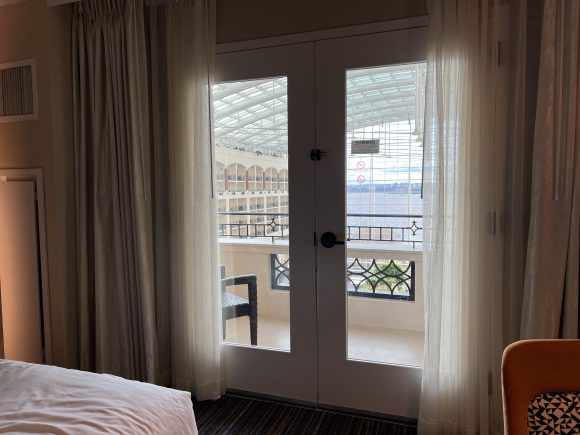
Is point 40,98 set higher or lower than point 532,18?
lower

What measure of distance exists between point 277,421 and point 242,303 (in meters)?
0.74

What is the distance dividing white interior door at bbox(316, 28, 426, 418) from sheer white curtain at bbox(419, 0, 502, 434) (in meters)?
0.18

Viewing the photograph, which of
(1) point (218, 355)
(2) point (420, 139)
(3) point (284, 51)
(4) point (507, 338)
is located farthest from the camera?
(1) point (218, 355)

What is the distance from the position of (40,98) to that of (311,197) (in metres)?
1.88

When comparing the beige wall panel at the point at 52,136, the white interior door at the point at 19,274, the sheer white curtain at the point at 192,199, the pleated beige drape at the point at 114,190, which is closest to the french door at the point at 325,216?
the sheer white curtain at the point at 192,199

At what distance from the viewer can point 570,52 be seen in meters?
1.96

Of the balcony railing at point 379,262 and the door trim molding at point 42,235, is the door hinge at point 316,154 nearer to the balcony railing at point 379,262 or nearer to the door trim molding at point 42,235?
the balcony railing at point 379,262

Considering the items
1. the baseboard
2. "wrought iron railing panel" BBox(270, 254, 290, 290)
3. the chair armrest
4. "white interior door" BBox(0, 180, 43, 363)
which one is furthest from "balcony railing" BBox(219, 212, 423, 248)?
"white interior door" BBox(0, 180, 43, 363)

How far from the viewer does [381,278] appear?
2.57 meters

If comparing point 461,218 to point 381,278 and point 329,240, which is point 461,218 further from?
point 329,240

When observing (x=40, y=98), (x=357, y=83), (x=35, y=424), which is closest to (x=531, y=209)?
(x=357, y=83)

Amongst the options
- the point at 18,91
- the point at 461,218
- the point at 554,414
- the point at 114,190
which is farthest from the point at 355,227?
the point at 18,91

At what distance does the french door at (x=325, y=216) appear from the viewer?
2.46m

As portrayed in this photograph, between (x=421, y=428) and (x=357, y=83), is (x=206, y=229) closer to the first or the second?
(x=357, y=83)
